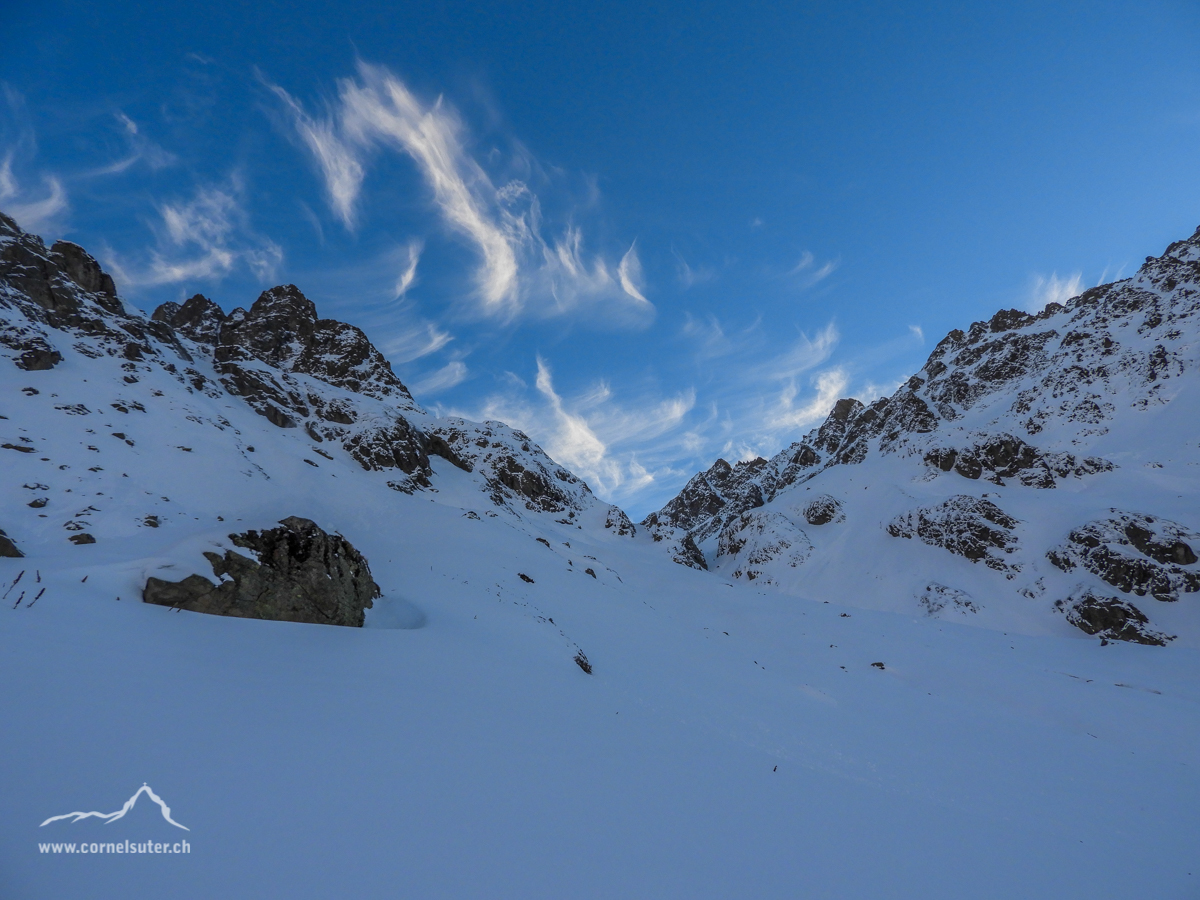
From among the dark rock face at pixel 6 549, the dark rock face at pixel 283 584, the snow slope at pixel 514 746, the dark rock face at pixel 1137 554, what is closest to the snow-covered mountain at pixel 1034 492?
the dark rock face at pixel 1137 554

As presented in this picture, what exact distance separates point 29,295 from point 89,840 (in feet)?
191

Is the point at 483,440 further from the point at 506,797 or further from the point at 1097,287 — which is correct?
the point at 1097,287

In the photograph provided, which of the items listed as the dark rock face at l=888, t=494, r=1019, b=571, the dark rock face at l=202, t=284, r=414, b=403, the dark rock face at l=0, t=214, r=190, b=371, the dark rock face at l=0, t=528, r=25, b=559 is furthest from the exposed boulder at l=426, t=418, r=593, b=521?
the dark rock face at l=0, t=528, r=25, b=559

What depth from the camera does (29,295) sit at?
37000 millimetres

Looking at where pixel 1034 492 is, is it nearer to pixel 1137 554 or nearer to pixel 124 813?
pixel 1137 554

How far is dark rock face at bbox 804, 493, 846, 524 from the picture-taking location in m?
56.4

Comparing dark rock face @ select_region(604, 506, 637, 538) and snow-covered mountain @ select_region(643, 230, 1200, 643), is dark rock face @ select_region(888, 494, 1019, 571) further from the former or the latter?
dark rock face @ select_region(604, 506, 637, 538)

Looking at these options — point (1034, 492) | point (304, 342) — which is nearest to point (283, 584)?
point (1034, 492)

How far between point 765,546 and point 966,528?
65.4 ft

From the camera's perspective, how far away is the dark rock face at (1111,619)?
3020 centimetres

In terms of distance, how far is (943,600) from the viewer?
125ft

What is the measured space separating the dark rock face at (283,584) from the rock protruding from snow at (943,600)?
4494 cm

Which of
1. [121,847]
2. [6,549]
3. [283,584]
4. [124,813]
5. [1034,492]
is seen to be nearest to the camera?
[121,847]

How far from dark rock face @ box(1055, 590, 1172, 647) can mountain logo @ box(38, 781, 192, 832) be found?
49.1m
